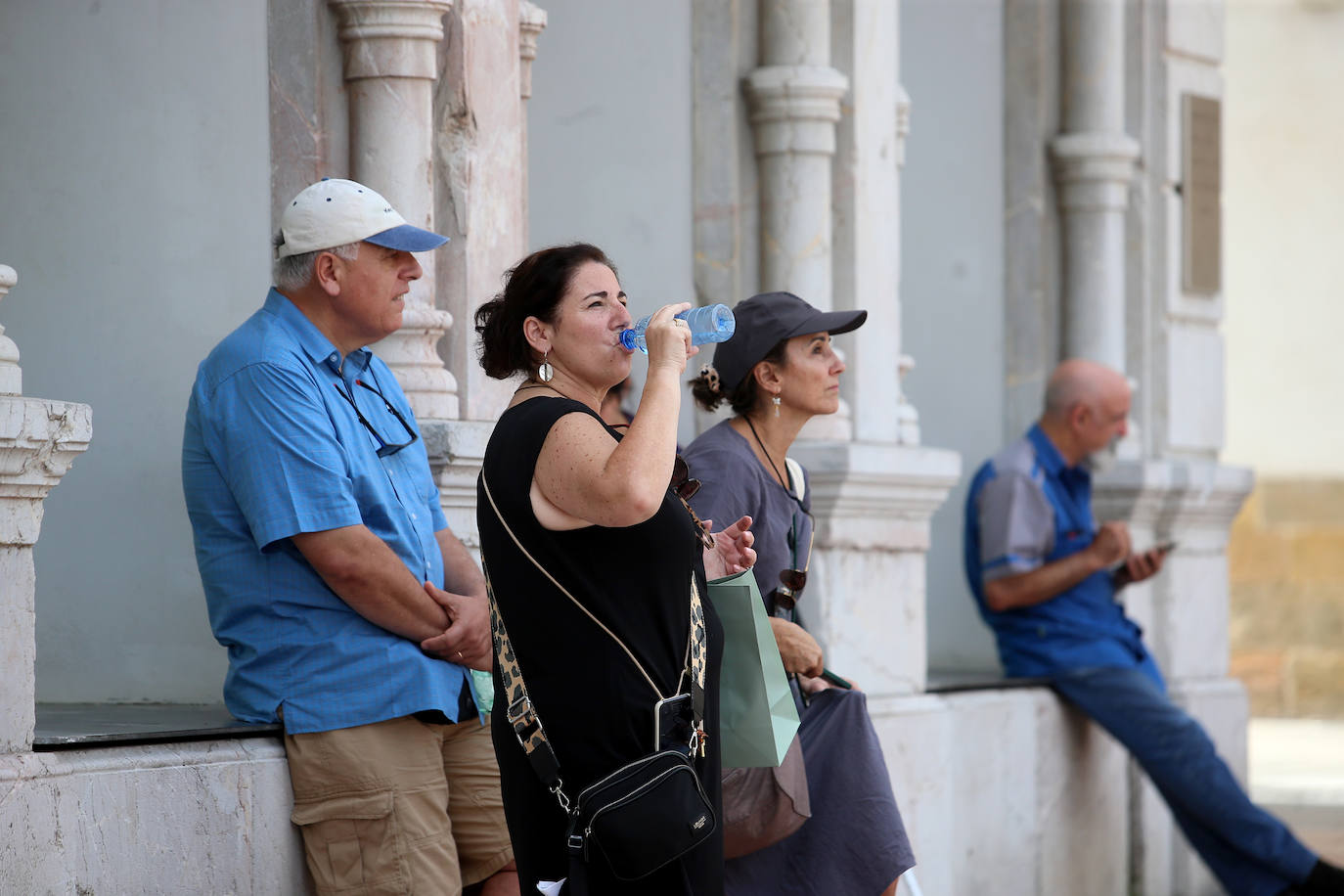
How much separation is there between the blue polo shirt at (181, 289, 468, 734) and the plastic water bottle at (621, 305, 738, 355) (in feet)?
2.23

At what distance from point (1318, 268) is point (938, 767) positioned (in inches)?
306

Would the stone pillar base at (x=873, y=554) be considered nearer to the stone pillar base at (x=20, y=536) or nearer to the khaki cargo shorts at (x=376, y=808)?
the khaki cargo shorts at (x=376, y=808)

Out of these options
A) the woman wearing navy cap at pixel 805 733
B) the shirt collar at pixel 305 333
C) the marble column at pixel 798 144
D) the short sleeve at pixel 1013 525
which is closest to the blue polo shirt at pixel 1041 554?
the short sleeve at pixel 1013 525

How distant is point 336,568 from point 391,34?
146cm

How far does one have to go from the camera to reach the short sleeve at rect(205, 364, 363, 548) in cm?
345

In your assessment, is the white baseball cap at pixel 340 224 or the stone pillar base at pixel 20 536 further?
the white baseball cap at pixel 340 224

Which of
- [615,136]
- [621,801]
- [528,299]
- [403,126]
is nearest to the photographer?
[621,801]

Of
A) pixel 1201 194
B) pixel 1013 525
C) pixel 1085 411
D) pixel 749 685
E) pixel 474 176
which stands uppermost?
pixel 1201 194

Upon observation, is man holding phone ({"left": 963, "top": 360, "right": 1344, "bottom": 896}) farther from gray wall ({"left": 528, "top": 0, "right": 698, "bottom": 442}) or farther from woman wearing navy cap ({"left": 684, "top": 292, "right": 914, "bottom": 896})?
woman wearing navy cap ({"left": 684, "top": 292, "right": 914, "bottom": 896})

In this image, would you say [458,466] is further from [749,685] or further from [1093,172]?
[1093,172]

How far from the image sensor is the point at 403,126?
14.4 ft

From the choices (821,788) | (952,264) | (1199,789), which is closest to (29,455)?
(821,788)

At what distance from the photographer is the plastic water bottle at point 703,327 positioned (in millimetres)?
3109

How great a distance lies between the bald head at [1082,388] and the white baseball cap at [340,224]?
10.6ft
